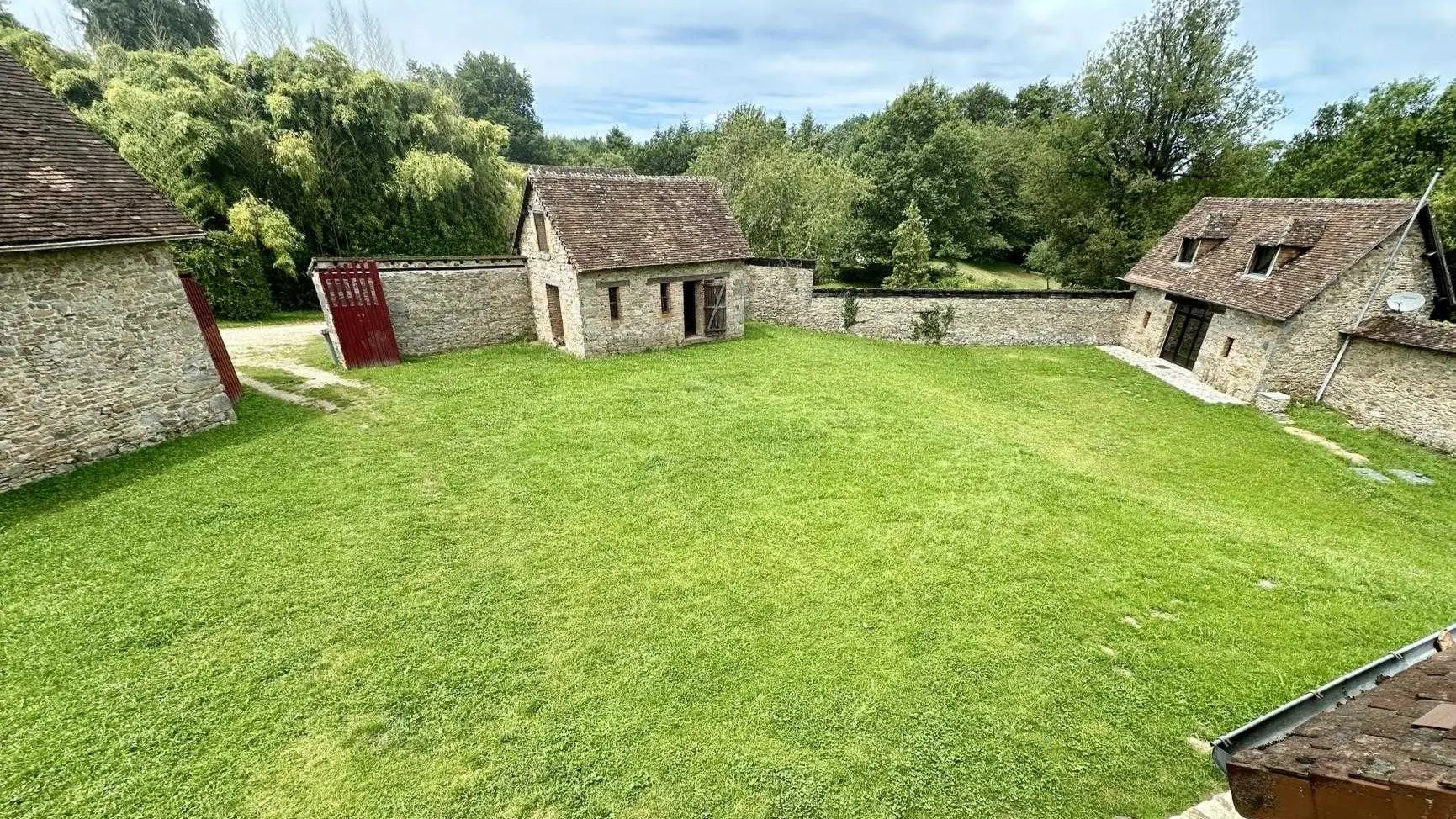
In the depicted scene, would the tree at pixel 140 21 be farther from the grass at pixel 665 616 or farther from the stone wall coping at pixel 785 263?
the grass at pixel 665 616

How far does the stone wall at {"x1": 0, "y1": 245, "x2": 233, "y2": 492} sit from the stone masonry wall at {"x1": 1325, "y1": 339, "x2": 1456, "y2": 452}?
92.3 feet

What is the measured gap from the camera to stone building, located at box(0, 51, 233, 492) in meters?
8.78

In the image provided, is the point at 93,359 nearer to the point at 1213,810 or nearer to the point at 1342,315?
the point at 1213,810

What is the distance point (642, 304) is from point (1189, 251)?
68.3 ft

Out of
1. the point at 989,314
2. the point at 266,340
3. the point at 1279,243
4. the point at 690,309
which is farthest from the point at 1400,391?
the point at 266,340

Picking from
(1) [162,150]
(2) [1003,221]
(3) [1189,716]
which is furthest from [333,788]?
(2) [1003,221]

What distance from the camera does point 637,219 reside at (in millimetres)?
18078

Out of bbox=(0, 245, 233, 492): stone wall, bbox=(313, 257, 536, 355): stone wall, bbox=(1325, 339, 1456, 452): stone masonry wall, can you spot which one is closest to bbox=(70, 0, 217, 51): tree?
bbox=(313, 257, 536, 355): stone wall

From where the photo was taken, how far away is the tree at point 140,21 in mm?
40562

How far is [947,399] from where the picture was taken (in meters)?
15.5

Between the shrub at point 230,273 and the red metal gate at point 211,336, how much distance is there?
1140cm

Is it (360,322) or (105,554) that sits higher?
(360,322)

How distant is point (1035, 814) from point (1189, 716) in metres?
2.37

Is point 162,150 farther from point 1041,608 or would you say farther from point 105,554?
point 1041,608
